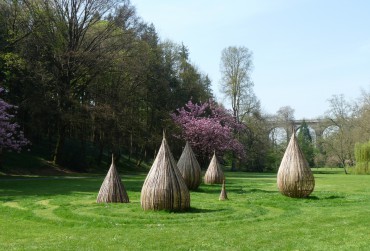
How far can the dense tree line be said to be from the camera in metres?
37.3

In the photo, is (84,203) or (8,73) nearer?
(84,203)

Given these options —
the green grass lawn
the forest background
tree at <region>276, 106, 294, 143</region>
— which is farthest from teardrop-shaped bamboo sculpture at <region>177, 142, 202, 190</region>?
tree at <region>276, 106, 294, 143</region>

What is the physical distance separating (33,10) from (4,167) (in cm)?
1364

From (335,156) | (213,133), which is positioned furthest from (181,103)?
(335,156)

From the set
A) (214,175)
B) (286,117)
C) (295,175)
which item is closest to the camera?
(295,175)

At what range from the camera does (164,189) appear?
47.4ft

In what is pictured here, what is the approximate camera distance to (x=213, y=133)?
4909 centimetres

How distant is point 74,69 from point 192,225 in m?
30.4

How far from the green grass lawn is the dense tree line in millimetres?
20469

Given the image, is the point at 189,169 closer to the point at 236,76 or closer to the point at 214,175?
the point at 214,175

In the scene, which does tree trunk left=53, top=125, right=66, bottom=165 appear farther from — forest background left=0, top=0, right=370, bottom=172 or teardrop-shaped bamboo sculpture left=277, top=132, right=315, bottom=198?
teardrop-shaped bamboo sculpture left=277, top=132, right=315, bottom=198

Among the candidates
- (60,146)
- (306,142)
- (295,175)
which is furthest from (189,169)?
(306,142)

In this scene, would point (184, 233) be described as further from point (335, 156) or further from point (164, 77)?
point (335, 156)

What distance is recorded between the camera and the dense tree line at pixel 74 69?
37.3 meters
